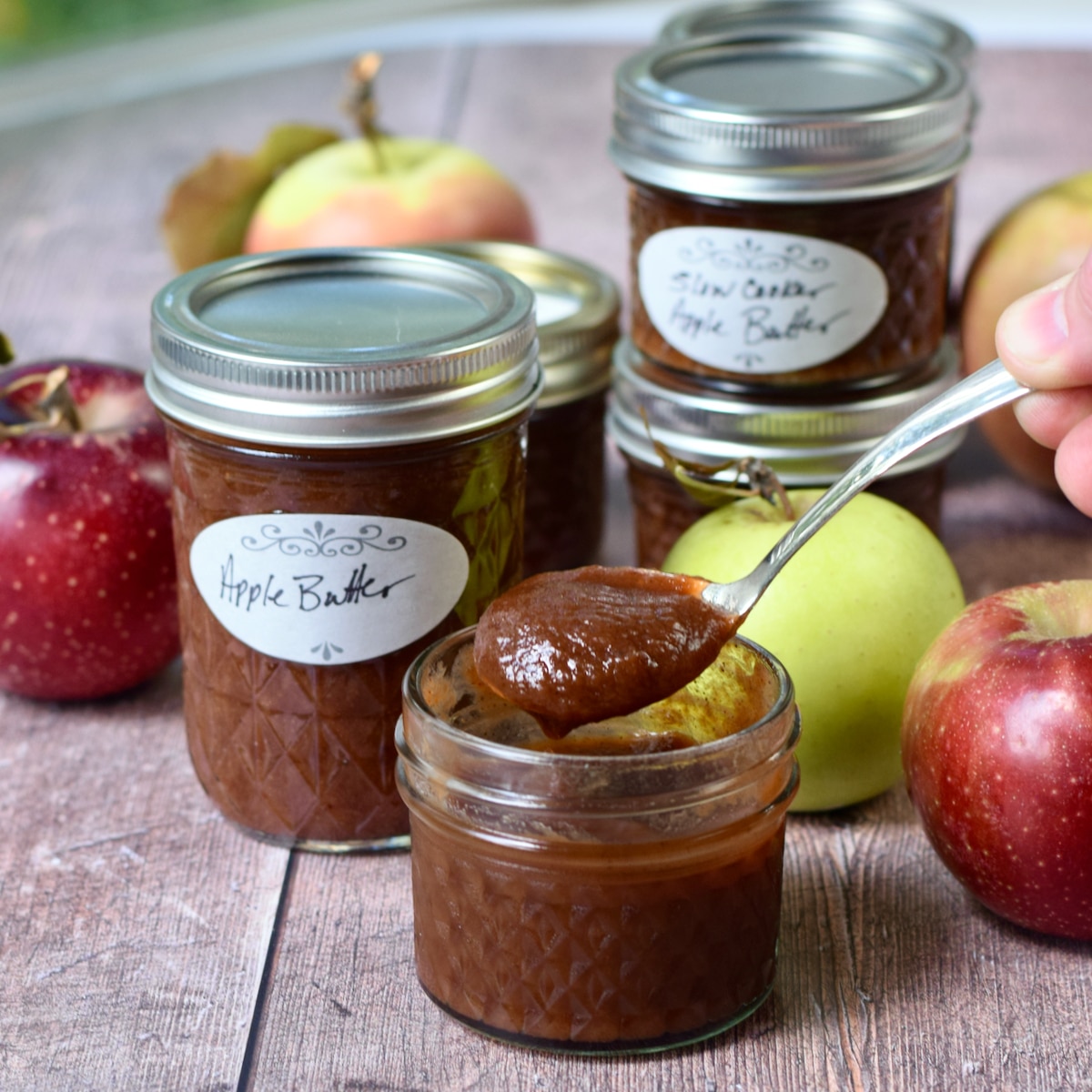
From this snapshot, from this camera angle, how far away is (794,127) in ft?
3.50

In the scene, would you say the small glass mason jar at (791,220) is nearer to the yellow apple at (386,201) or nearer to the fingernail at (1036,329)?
the fingernail at (1036,329)

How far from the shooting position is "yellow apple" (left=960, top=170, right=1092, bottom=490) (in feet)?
4.56

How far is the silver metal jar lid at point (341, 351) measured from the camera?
34.7 inches

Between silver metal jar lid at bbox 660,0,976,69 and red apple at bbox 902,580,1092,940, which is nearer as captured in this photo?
red apple at bbox 902,580,1092,940

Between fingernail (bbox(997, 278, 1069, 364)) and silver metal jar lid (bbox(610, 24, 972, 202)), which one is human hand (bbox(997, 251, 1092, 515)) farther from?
silver metal jar lid (bbox(610, 24, 972, 202))

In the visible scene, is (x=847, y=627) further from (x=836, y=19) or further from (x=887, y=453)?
(x=836, y=19)

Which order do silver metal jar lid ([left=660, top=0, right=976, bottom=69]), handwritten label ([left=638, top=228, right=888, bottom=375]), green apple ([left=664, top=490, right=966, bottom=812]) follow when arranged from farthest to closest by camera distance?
silver metal jar lid ([left=660, top=0, right=976, bottom=69]) < handwritten label ([left=638, top=228, right=888, bottom=375]) < green apple ([left=664, top=490, right=966, bottom=812])

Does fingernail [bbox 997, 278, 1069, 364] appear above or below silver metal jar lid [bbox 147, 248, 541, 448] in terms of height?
above

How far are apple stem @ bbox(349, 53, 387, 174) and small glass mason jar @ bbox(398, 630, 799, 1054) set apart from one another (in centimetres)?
88

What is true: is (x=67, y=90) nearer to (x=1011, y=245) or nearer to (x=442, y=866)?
(x=1011, y=245)

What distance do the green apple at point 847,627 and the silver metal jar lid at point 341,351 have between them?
0.19m

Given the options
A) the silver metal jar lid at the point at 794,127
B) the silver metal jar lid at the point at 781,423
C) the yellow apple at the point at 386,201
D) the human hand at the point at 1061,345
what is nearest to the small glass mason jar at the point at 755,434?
the silver metal jar lid at the point at 781,423

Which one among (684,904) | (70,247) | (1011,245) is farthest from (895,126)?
(70,247)

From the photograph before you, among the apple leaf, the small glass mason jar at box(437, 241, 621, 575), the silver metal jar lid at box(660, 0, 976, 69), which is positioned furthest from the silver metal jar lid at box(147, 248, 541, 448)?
the apple leaf
